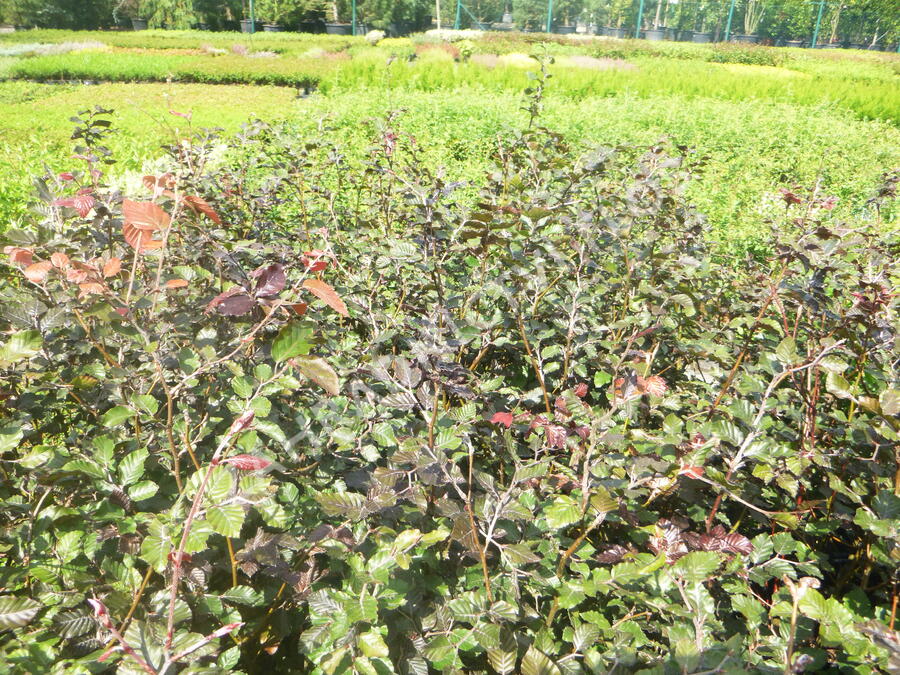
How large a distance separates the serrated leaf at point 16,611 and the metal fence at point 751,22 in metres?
36.0

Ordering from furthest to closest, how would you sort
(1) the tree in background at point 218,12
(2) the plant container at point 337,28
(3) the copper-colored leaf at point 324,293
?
(2) the plant container at point 337,28 < (1) the tree in background at point 218,12 < (3) the copper-colored leaf at point 324,293

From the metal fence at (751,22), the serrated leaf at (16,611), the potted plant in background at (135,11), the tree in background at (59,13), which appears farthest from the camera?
the metal fence at (751,22)

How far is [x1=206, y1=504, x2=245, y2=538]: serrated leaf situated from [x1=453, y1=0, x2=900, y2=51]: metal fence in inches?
1413

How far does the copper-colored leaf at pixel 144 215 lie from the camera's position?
3.29ft

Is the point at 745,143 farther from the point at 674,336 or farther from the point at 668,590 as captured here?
the point at 668,590

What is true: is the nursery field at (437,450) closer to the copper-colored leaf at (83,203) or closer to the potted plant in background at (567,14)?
the copper-colored leaf at (83,203)

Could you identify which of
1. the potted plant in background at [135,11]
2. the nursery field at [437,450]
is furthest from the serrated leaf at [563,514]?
the potted plant in background at [135,11]

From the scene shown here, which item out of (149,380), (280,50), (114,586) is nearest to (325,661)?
(114,586)

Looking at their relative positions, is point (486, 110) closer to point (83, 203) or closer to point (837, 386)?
point (83, 203)

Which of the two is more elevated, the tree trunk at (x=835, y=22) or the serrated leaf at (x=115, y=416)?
the tree trunk at (x=835, y=22)

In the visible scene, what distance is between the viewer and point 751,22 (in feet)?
115

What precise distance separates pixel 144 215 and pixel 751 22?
140 ft

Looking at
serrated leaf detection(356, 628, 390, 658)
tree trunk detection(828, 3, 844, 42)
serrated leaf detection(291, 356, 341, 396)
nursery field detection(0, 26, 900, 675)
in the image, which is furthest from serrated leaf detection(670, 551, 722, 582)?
tree trunk detection(828, 3, 844, 42)

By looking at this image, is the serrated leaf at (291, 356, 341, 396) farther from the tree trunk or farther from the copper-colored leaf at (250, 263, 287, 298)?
the tree trunk
